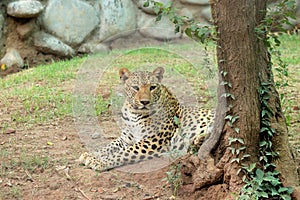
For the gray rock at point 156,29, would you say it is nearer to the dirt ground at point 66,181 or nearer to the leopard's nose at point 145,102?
the leopard's nose at point 145,102

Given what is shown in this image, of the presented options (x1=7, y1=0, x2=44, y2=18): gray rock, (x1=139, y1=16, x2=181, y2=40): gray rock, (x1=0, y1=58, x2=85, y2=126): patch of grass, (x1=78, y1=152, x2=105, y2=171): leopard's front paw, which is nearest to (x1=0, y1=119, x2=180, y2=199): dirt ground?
(x1=78, y1=152, x2=105, y2=171): leopard's front paw

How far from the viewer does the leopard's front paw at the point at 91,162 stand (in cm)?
525

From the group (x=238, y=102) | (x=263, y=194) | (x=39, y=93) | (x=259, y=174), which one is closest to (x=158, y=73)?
(x=238, y=102)

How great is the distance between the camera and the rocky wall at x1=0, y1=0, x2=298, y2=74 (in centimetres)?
1051

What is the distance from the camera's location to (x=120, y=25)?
11398mm

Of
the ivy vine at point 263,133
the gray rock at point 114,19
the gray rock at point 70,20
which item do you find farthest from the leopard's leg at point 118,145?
the gray rock at point 114,19

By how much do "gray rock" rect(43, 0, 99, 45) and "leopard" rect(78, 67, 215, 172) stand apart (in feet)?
17.2

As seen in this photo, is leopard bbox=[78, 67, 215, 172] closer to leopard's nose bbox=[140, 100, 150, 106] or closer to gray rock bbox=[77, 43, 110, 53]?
leopard's nose bbox=[140, 100, 150, 106]

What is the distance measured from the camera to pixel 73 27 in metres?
10.9

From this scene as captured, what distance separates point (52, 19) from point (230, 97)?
23.5ft

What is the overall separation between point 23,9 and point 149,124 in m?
5.40

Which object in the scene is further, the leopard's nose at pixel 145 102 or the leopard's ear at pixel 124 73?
the leopard's ear at pixel 124 73

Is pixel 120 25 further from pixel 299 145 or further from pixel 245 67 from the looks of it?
pixel 245 67

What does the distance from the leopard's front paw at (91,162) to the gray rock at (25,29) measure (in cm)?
562
